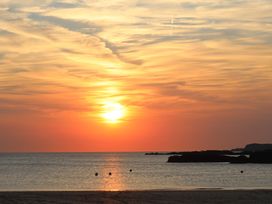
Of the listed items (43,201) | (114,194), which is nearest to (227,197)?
(114,194)

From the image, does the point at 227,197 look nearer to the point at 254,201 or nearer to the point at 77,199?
the point at 254,201

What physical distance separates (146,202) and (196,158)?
474 ft

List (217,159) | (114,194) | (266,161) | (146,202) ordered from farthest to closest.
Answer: (217,159), (266,161), (114,194), (146,202)

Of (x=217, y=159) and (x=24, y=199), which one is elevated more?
(x=24, y=199)

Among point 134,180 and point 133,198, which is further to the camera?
point 134,180

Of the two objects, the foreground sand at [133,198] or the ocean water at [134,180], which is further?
the ocean water at [134,180]

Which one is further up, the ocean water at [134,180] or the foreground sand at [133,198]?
the foreground sand at [133,198]

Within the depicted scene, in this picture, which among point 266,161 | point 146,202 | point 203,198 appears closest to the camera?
point 146,202

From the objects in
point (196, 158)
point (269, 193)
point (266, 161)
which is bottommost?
point (196, 158)

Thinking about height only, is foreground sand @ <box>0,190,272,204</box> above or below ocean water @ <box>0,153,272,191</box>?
above

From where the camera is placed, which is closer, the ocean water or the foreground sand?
the foreground sand

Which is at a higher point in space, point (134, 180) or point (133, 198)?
point (133, 198)

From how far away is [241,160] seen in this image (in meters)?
151

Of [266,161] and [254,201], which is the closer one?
[254,201]
